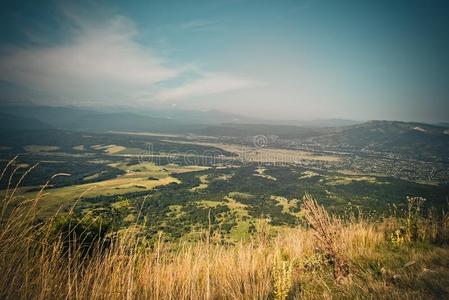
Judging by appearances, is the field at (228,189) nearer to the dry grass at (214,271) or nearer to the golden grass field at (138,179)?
the golden grass field at (138,179)

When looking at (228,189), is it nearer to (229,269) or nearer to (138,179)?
(138,179)

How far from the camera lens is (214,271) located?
351cm

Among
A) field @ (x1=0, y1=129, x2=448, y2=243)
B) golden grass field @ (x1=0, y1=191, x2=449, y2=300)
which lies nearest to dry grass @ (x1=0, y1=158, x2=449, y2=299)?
golden grass field @ (x1=0, y1=191, x2=449, y2=300)

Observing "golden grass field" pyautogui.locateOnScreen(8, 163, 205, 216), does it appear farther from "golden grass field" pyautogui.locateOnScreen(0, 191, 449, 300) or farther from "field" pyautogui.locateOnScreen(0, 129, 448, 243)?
"golden grass field" pyautogui.locateOnScreen(0, 191, 449, 300)

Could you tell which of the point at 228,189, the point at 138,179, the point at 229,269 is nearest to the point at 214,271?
the point at 229,269

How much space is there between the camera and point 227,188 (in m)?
95.8

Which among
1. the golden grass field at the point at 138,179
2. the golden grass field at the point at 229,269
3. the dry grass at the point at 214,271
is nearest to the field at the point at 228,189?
the golden grass field at the point at 138,179

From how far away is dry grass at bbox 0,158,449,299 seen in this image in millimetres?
2383

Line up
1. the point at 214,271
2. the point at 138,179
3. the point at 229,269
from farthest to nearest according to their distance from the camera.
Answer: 1. the point at 138,179
2. the point at 214,271
3. the point at 229,269

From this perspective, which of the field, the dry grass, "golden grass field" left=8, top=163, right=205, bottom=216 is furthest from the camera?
"golden grass field" left=8, top=163, right=205, bottom=216

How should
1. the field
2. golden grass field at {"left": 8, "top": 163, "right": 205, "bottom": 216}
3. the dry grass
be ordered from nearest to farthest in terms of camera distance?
1. the dry grass
2. the field
3. golden grass field at {"left": 8, "top": 163, "right": 205, "bottom": 216}

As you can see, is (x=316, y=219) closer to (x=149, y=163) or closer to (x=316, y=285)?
(x=316, y=285)

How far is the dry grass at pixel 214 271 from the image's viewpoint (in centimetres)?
238

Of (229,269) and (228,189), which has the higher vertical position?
(229,269)
